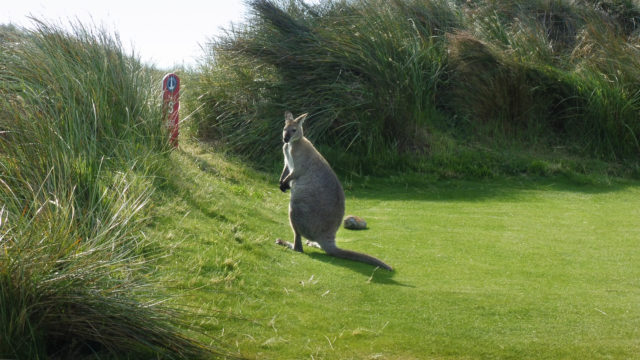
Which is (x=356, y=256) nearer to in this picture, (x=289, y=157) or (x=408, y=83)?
(x=289, y=157)

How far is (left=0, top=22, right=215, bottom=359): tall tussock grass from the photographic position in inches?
129

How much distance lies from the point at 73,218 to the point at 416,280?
11.1 ft

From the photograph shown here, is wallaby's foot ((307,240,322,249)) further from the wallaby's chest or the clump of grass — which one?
the clump of grass

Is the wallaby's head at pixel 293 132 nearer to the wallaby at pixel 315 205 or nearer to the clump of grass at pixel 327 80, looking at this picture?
the wallaby at pixel 315 205

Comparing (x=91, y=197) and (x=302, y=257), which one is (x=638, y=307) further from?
(x=91, y=197)

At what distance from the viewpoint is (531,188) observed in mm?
11523

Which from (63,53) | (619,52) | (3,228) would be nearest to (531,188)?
(619,52)

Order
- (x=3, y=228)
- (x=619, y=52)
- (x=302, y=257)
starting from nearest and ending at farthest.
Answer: (x=3, y=228) → (x=302, y=257) → (x=619, y=52)

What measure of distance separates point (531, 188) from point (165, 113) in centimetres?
691

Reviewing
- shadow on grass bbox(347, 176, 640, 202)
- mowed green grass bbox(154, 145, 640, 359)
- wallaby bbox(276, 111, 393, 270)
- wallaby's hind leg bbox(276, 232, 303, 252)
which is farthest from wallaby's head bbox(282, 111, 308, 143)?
shadow on grass bbox(347, 176, 640, 202)

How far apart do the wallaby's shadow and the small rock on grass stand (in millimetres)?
1509

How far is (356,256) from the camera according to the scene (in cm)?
647

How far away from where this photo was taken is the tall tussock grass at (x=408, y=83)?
13.0 meters

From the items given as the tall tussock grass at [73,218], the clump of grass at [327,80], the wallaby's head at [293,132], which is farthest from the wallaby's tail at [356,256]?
the clump of grass at [327,80]
